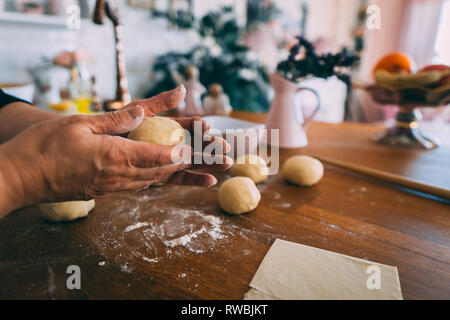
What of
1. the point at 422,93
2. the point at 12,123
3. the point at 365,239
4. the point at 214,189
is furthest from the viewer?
the point at 422,93

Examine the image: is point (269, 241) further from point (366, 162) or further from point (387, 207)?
point (366, 162)

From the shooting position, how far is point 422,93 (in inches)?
47.3

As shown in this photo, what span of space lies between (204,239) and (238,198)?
5.7 inches

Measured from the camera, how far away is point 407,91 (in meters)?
1.23

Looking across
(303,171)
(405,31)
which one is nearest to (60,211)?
(303,171)

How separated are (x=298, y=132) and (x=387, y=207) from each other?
0.56m

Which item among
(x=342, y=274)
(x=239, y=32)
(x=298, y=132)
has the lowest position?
(x=342, y=274)

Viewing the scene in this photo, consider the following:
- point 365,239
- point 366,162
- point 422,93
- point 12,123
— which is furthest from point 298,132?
point 12,123

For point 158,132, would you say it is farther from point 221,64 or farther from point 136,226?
point 221,64

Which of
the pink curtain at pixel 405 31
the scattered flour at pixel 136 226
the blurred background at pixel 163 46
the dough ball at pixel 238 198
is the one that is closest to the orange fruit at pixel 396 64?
the blurred background at pixel 163 46

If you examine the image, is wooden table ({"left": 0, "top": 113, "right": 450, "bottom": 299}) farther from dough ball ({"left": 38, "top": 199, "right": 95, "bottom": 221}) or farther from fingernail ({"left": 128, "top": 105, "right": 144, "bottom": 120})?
fingernail ({"left": 128, "top": 105, "right": 144, "bottom": 120})

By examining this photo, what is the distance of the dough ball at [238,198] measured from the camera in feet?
2.31

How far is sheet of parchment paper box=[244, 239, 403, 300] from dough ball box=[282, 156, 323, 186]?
0.34 metres

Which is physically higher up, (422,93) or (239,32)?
(239,32)
